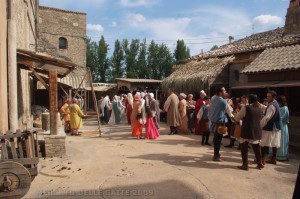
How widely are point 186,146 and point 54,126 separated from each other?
4020 mm

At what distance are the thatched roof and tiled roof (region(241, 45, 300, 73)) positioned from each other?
110 inches

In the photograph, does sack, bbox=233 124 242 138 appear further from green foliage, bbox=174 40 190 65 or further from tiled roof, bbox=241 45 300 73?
green foliage, bbox=174 40 190 65

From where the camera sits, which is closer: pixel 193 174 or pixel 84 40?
pixel 193 174

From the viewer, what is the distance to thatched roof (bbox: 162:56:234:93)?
1534 cm

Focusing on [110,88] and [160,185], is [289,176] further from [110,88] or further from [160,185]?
[110,88]

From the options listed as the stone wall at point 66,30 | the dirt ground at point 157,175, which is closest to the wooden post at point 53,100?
the dirt ground at point 157,175

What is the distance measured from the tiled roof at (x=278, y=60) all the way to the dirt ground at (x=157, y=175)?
11.5 ft

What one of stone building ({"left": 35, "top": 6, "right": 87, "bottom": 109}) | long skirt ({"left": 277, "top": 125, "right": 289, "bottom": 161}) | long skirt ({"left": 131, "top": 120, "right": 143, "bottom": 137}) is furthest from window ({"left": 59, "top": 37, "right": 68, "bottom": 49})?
long skirt ({"left": 277, "top": 125, "right": 289, "bottom": 161})

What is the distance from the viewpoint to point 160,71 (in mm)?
57875

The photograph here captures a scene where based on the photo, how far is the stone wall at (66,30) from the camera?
29406 mm

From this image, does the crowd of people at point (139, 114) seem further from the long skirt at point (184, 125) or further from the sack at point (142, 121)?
the long skirt at point (184, 125)

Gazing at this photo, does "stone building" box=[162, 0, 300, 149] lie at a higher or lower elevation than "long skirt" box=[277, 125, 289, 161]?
higher

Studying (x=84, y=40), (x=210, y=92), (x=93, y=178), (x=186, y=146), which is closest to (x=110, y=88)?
(x=84, y=40)

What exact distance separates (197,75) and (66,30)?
18.8 metres
